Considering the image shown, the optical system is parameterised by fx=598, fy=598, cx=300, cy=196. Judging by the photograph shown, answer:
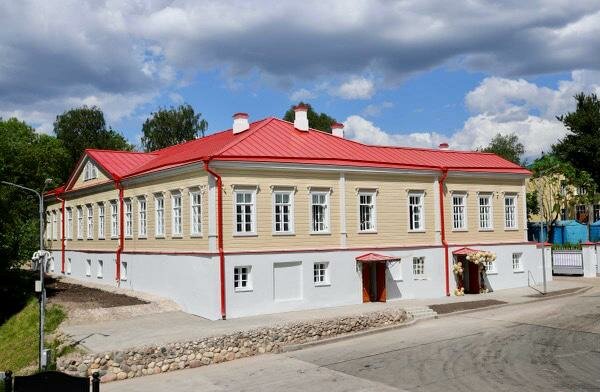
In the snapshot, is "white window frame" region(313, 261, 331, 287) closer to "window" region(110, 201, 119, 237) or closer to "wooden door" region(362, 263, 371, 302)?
"wooden door" region(362, 263, 371, 302)

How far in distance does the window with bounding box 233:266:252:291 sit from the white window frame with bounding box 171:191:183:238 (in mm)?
4165

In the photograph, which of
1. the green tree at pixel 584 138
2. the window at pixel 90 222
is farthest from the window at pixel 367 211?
the green tree at pixel 584 138

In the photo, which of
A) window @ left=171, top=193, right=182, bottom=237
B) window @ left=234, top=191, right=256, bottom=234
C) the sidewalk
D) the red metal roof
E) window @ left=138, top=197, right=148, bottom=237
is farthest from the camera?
window @ left=138, top=197, right=148, bottom=237

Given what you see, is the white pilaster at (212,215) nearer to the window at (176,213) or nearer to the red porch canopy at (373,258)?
the window at (176,213)

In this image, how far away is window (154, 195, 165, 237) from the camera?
29477 millimetres

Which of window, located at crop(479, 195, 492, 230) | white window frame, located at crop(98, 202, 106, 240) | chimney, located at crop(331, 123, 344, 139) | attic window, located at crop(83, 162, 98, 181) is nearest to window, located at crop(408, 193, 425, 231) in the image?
window, located at crop(479, 195, 492, 230)

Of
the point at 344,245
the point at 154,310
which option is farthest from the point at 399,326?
the point at 154,310

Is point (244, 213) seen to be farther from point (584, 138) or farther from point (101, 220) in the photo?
point (584, 138)

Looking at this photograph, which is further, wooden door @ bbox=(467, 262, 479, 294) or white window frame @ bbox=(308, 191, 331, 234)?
wooden door @ bbox=(467, 262, 479, 294)

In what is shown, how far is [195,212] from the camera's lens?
1058 inches

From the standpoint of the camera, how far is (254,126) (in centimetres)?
3052

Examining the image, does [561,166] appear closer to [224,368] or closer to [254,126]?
[254,126]

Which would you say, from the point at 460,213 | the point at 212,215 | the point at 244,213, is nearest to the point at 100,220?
the point at 212,215

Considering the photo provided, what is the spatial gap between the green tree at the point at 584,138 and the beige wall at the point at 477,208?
24745 millimetres
